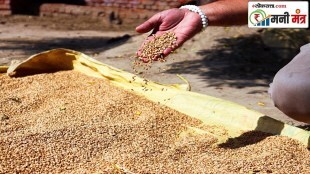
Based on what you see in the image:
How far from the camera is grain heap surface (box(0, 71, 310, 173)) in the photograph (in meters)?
3.07

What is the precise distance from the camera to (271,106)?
514cm

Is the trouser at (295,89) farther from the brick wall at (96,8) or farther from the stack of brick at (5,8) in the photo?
the stack of brick at (5,8)

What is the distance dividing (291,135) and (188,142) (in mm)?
674

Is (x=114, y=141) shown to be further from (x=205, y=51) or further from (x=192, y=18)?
(x=205, y=51)

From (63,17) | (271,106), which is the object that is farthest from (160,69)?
(63,17)

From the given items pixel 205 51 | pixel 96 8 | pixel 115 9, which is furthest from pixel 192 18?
pixel 96 8

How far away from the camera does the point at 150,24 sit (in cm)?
317

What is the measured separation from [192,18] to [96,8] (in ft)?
27.5

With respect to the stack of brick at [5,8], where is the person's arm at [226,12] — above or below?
above

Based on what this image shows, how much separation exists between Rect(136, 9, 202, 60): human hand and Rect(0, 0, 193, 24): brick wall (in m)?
7.56

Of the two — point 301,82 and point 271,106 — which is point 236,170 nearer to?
point 301,82

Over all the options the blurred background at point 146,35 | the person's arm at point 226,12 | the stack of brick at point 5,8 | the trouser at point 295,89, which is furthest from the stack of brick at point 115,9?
the trouser at point 295,89

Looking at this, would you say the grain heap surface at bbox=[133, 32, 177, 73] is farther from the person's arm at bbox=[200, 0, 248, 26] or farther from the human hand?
the person's arm at bbox=[200, 0, 248, 26]

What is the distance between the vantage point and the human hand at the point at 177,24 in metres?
3.13
